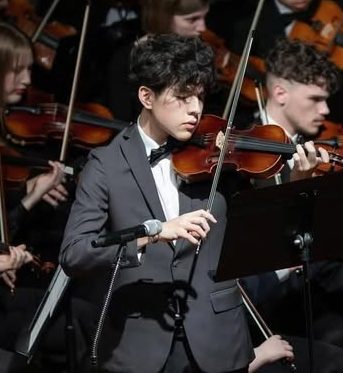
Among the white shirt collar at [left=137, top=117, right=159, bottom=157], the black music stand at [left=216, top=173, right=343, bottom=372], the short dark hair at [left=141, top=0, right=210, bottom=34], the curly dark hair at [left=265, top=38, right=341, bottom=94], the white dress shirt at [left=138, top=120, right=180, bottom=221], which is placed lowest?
the black music stand at [left=216, top=173, right=343, bottom=372]

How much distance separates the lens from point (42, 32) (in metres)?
4.63

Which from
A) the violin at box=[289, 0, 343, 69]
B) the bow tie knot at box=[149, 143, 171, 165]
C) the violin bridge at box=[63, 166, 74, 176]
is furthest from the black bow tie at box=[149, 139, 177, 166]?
the violin at box=[289, 0, 343, 69]

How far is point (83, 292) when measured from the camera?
372cm

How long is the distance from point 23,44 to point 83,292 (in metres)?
1.02

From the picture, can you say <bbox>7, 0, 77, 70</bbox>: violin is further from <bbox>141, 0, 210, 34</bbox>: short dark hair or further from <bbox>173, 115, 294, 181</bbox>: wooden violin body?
<bbox>173, 115, 294, 181</bbox>: wooden violin body

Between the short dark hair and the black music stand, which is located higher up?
the short dark hair

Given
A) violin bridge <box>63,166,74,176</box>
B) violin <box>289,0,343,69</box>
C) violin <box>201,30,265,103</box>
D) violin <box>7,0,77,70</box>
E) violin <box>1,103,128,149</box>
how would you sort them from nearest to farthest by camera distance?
violin bridge <box>63,166,74,176</box>, violin <box>1,103,128,149</box>, violin <box>201,30,265,103</box>, violin <box>289,0,343,69</box>, violin <box>7,0,77,70</box>

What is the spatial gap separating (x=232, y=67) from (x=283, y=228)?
176cm

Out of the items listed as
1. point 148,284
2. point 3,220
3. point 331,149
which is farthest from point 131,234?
point 3,220

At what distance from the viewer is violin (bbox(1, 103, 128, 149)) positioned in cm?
410

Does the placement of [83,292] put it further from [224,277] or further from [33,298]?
[224,277]

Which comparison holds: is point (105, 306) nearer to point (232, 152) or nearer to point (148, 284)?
point (148, 284)

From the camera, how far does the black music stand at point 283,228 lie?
2.71 meters

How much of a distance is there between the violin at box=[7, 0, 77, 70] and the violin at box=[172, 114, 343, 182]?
1.68m
